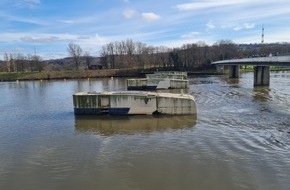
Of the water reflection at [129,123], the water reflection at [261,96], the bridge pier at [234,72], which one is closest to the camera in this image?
the water reflection at [129,123]

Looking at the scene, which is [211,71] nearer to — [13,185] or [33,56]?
[33,56]

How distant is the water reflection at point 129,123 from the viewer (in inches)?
1219

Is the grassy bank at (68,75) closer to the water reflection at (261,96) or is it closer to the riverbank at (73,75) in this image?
the riverbank at (73,75)

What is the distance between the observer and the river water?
1791 centimetres

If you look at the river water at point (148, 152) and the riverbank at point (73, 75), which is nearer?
the river water at point (148, 152)

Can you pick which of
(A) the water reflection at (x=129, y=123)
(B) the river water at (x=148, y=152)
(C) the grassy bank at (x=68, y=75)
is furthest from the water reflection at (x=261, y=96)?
(C) the grassy bank at (x=68, y=75)

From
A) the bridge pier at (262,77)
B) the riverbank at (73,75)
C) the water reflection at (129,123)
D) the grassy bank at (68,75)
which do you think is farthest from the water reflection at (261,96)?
the grassy bank at (68,75)

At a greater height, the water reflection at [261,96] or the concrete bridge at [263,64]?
the concrete bridge at [263,64]

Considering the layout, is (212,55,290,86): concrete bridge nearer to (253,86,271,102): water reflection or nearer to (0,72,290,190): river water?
(253,86,271,102): water reflection

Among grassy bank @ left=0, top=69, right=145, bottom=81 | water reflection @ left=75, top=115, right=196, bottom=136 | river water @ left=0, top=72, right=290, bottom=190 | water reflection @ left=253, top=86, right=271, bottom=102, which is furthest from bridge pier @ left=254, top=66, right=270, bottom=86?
grassy bank @ left=0, top=69, right=145, bottom=81

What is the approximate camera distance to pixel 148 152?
2312 centimetres

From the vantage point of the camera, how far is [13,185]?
59.0 ft

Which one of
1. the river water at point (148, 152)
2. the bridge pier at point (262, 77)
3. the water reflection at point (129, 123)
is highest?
the bridge pier at point (262, 77)

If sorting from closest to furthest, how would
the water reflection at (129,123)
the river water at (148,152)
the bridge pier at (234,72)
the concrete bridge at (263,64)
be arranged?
1. the river water at (148,152)
2. the water reflection at (129,123)
3. the concrete bridge at (263,64)
4. the bridge pier at (234,72)
